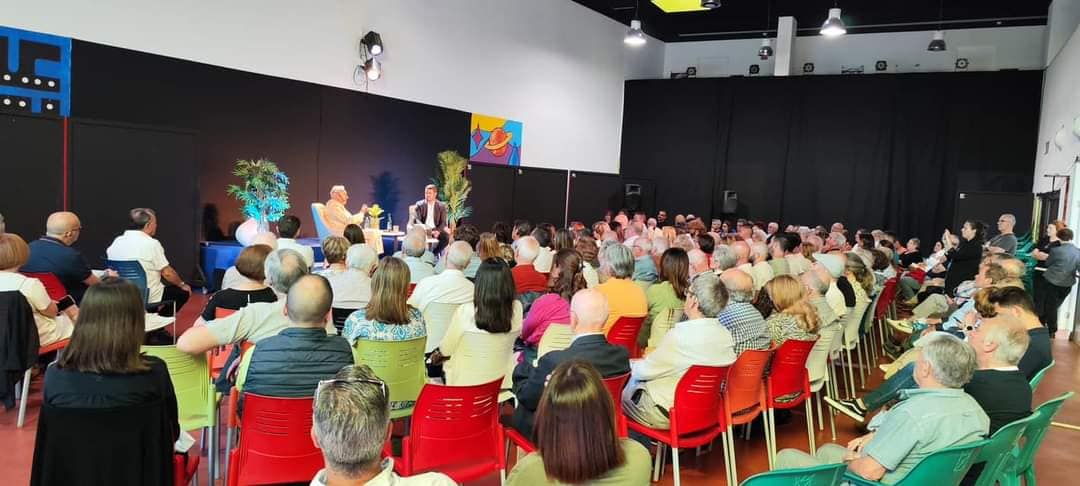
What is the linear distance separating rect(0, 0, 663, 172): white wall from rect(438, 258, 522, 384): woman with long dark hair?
23.6 feet

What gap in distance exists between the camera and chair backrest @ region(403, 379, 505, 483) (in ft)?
9.67

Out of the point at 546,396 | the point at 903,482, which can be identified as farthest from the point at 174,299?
the point at 903,482

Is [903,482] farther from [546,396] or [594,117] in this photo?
[594,117]

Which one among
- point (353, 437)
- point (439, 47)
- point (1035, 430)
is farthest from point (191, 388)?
point (439, 47)

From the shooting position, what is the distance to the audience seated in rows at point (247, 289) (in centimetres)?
426

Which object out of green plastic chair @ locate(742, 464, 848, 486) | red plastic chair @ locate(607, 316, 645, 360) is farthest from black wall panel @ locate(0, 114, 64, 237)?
green plastic chair @ locate(742, 464, 848, 486)

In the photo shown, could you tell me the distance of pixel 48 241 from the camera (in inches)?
212

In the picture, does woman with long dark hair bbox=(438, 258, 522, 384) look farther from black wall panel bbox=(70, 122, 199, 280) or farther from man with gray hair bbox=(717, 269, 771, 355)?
black wall panel bbox=(70, 122, 199, 280)

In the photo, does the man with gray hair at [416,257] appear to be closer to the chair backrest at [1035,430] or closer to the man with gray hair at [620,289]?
A: the man with gray hair at [620,289]

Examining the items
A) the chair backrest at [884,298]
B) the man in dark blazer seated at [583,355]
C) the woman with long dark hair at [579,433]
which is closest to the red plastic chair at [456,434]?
the man in dark blazer seated at [583,355]

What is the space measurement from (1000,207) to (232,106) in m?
12.9

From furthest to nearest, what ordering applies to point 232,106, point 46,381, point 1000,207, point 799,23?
point 799,23 < point 1000,207 < point 232,106 < point 46,381

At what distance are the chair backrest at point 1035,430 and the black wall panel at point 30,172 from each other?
900 centimetres

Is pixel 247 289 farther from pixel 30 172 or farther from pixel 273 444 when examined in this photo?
pixel 30 172
